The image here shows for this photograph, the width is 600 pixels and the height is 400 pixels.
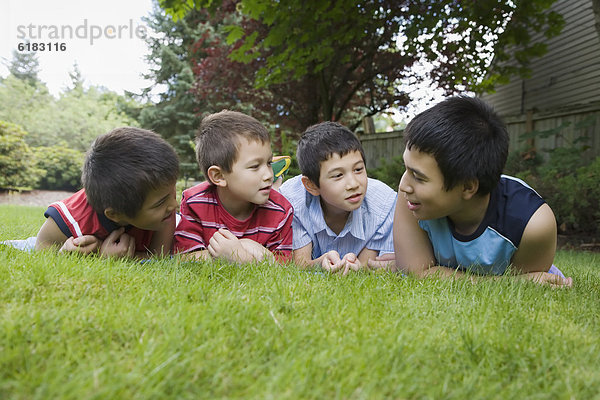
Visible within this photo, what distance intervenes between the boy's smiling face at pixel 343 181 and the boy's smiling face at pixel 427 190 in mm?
557

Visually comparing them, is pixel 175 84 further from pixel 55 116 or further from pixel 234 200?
pixel 234 200

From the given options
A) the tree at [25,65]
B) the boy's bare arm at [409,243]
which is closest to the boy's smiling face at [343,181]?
the boy's bare arm at [409,243]

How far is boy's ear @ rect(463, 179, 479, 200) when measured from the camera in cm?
261

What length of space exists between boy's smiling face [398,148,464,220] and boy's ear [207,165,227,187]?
1.35 metres

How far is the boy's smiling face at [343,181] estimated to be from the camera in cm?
327

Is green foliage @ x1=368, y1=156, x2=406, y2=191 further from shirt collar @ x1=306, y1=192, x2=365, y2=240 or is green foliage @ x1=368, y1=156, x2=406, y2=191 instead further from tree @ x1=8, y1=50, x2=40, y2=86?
Result: tree @ x1=8, y1=50, x2=40, y2=86

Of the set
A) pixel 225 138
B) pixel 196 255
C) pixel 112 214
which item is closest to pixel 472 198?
pixel 225 138

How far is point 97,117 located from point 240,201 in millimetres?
31894

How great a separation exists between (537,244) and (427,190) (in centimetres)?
80

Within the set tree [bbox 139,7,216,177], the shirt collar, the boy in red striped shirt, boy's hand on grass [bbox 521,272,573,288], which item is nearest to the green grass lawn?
boy's hand on grass [bbox 521,272,573,288]

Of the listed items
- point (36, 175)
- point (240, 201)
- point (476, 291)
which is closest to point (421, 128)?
point (476, 291)

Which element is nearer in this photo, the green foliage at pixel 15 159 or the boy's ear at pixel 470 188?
the boy's ear at pixel 470 188

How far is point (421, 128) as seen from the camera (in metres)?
Answer: 2.65

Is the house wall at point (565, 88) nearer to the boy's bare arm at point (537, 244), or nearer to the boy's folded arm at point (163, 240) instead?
the boy's bare arm at point (537, 244)
